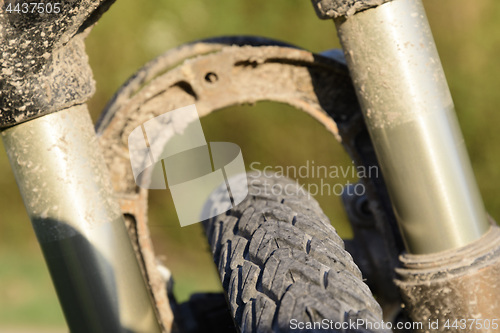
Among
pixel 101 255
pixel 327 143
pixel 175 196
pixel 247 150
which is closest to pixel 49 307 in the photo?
pixel 247 150

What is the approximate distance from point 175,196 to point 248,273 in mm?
543

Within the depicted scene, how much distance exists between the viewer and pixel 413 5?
50.0 inches

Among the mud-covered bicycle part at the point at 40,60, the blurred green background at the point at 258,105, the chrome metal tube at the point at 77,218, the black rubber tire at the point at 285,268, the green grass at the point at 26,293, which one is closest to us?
the black rubber tire at the point at 285,268

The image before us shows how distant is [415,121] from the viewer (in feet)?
4.16

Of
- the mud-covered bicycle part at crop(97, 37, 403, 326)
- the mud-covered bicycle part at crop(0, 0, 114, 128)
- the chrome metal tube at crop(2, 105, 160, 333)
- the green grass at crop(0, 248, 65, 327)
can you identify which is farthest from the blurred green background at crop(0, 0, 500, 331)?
the mud-covered bicycle part at crop(0, 0, 114, 128)

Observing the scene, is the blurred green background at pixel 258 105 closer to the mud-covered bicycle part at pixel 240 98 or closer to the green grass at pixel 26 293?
the green grass at pixel 26 293

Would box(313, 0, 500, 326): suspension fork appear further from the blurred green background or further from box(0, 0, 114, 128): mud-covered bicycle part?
the blurred green background

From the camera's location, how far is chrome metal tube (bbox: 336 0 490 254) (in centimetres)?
126

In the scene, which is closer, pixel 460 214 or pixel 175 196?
pixel 460 214

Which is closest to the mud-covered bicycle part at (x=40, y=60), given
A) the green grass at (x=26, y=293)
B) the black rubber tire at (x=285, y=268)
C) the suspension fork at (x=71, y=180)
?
the suspension fork at (x=71, y=180)

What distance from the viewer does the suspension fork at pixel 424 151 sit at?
126 cm

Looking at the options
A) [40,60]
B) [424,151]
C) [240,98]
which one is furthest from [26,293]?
[424,151]

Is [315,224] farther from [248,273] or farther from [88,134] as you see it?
[88,134]

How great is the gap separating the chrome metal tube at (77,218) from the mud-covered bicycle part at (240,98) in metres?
0.19
